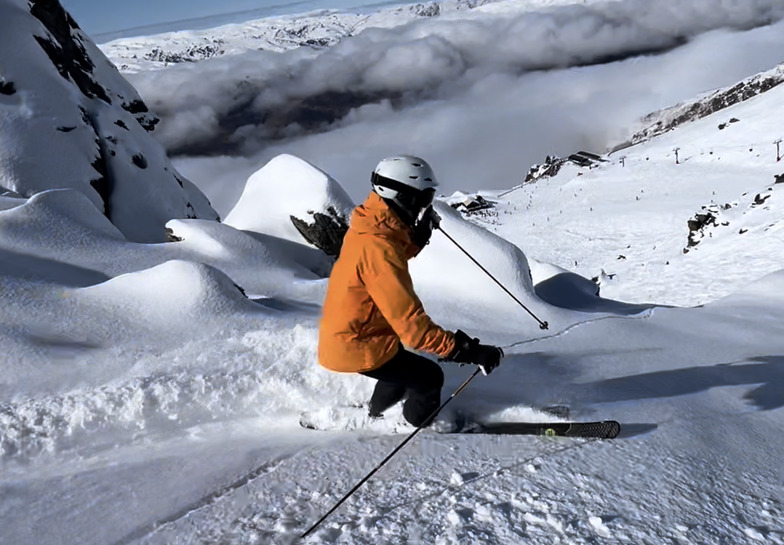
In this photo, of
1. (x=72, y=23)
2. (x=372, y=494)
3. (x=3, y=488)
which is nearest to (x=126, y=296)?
(x=3, y=488)

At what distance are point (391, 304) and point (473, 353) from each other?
2.59ft

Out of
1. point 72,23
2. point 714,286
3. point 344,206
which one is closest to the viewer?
point 344,206

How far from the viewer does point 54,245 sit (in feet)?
37.6

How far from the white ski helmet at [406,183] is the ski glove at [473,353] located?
994 mm

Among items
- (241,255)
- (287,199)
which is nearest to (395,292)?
(241,255)

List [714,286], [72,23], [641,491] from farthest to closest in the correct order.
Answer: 1. [72,23]
2. [714,286]
3. [641,491]

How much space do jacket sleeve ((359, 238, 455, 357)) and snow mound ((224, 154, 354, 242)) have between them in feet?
42.9

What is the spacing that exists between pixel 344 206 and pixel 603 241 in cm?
3350

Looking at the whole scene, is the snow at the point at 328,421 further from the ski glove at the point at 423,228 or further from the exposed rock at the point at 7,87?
the exposed rock at the point at 7,87

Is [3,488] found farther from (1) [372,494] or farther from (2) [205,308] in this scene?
(2) [205,308]

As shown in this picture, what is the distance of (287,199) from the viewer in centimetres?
1848

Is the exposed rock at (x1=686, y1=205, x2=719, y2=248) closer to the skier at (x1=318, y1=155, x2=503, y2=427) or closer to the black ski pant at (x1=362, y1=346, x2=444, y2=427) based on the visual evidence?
the black ski pant at (x1=362, y1=346, x2=444, y2=427)

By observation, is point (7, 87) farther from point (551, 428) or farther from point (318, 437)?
point (551, 428)

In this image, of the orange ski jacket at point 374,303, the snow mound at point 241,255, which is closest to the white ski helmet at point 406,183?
the orange ski jacket at point 374,303
